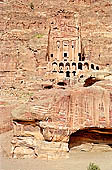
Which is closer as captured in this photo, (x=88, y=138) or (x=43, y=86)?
(x=88, y=138)

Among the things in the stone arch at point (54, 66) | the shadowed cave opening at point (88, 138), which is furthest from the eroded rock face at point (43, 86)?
the stone arch at point (54, 66)

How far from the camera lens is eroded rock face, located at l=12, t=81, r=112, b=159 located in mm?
11039

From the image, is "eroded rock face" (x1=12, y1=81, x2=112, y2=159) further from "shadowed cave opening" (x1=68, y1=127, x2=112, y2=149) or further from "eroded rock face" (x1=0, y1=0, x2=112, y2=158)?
"shadowed cave opening" (x1=68, y1=127, x2=112, y2=149)

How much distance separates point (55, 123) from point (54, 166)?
5.92ft

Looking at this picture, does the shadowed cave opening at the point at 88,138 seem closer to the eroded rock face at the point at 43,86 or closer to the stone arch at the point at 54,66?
the eroded rock face at the point at 43,86

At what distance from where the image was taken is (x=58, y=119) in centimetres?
1102

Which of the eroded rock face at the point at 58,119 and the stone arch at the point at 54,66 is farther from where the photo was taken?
the stone arch at the point at 54,66

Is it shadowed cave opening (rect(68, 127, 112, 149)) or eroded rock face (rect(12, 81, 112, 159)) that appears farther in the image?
shadowed cave opening (rect(68, 127, 112, 149))

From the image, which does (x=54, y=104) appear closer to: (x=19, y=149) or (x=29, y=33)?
(x=19, y=149)

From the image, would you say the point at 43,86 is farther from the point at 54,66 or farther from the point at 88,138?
the point at 88,138

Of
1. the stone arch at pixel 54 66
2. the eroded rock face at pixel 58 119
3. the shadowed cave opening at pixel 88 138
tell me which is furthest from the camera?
the stone arch at pixel 54 66

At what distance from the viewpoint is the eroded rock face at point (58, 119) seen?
1104 centimetres

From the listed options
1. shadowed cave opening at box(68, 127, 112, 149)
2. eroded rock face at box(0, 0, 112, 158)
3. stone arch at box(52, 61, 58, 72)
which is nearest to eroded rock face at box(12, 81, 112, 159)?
eroded rock face at box(0, 0, 112, 158)

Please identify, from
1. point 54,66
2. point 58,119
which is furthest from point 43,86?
point 58,119
